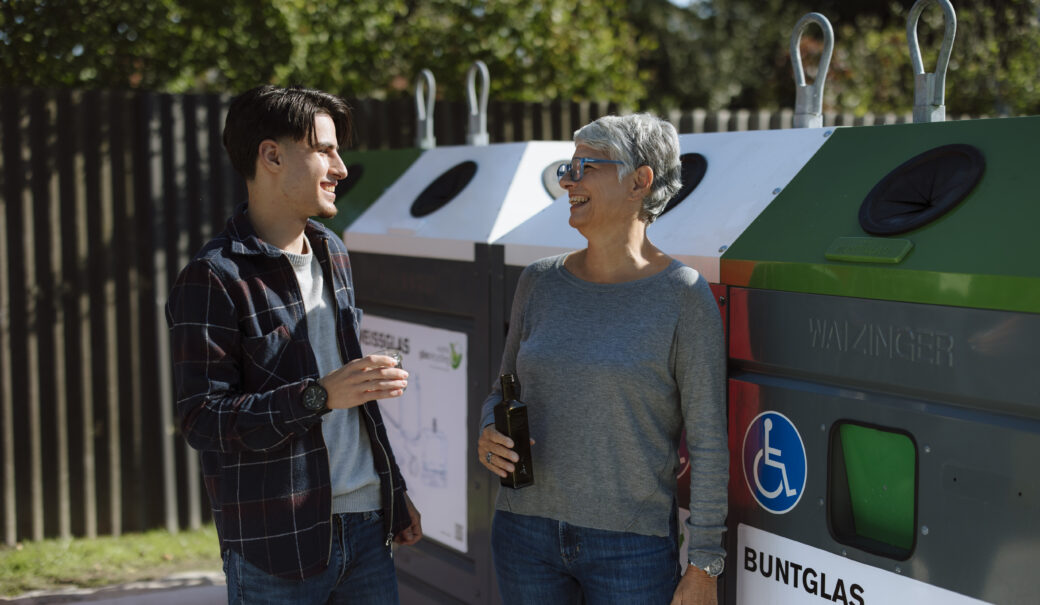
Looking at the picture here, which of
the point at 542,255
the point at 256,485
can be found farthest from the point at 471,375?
the point at 256,485

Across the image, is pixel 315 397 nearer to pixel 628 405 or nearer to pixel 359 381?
pixel 359 381

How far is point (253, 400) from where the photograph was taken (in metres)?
1.71

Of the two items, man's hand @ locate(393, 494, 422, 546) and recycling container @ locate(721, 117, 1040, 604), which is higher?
recycling container @ locate(721, 117, 1040, 604)

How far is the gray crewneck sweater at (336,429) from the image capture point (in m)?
1.87

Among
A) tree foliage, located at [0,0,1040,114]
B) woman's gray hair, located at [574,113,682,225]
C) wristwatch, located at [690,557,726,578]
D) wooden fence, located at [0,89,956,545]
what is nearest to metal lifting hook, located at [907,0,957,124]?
woman's gray hair, located at [574,113,682,225]

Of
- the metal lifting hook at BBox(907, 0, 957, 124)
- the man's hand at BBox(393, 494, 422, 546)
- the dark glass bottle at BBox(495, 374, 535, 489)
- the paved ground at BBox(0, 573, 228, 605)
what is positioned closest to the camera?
the dark glass bottle at BBox(495, 374, 535, 489)

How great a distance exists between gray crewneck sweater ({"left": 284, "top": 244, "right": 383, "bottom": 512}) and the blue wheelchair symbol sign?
0.79 meters

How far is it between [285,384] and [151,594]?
248 centimetres

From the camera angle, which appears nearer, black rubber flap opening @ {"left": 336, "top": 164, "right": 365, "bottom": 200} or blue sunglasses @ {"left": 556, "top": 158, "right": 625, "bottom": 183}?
blue sunglasses @ {"left": 556, "top": 158, "right": 625, "bottom": 183}

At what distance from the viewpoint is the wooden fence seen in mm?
4301

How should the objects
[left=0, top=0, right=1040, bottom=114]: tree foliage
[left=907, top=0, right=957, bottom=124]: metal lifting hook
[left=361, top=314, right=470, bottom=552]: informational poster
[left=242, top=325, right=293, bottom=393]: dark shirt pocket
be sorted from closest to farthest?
[left=242, top=325, right=293, bottom=393]: dark shirt pocket → [left=907, top=0, right=957, bottom=124]: metal lifting hook → [left=361, top=314, right=470, bottom=552]: informational poster → [left=0, top=0, right=1040, bottom=114]: tree foliage

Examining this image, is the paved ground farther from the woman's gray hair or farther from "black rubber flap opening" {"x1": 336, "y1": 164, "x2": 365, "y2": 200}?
the woman's gray hair

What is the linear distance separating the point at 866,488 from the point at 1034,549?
0.35 meters

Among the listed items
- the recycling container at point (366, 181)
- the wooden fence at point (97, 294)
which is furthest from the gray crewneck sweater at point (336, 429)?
the wooden fence at point (97, 294)
